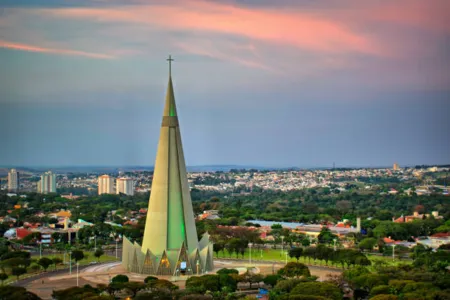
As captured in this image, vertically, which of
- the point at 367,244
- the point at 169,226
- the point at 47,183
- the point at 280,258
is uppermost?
the point at 169,226

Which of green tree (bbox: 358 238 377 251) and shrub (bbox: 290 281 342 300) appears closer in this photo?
shrub (bbox: 290 281 342 300)

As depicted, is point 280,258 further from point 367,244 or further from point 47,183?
point 47,183

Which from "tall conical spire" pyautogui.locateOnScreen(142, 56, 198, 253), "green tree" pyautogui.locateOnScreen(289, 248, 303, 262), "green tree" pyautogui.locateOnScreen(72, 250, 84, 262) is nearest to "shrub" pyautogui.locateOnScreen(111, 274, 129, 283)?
"tall conical spire" pyautogui.locateOnScreen(142, 56, 198, 253)

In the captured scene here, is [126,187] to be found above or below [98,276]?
above

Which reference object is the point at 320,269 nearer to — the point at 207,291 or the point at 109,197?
the point at 207,291

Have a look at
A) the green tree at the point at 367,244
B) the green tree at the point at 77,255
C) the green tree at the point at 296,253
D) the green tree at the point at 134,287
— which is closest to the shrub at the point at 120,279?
the green tree at the point at 134,287

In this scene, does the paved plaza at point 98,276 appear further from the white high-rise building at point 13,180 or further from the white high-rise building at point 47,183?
the white high-rise building at point 13,180

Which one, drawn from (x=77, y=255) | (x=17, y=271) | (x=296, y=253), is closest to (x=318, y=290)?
(x=296, y=253)

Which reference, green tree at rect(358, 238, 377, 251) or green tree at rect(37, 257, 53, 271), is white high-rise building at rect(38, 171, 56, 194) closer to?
green tree at rect(358, 238, 377, 251)

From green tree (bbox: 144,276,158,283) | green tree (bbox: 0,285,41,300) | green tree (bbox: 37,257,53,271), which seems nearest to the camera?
green tree (bbox: 0,285,41,300)
